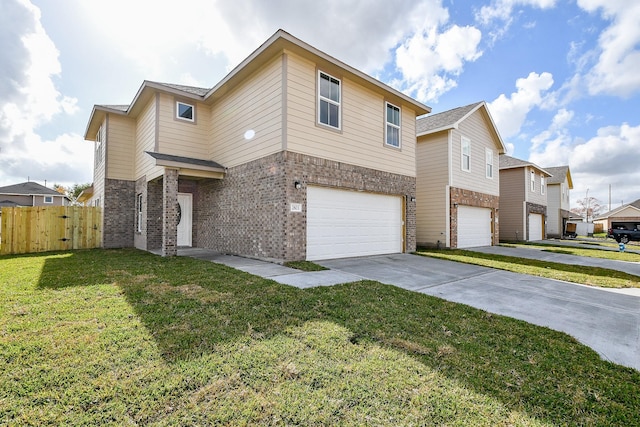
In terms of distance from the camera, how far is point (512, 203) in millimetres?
20266

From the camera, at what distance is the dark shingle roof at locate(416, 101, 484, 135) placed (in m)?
13.6

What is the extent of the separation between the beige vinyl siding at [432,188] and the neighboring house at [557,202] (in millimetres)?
19048

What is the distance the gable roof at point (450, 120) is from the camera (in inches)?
528

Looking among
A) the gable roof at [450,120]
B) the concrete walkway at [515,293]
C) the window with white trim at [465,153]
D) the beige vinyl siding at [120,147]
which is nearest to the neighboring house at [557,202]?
the gable roof at [450,120]

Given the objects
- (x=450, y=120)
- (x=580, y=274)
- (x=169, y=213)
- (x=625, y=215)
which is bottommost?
(x=580, y=274)

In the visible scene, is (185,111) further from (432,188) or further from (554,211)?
(554,211)

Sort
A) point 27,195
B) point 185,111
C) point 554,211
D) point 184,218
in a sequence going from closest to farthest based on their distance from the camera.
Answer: point 185,111, point 184,218, point 554,211, point 27,195

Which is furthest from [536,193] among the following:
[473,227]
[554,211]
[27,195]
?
[27,195]

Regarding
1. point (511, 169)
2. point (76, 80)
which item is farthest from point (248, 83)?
point (511, 169)

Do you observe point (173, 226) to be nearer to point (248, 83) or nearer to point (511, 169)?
point (248, 83)

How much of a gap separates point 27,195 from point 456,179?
153 feet

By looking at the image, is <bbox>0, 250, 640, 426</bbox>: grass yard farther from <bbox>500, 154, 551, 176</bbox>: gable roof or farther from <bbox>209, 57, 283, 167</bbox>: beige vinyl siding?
<bbox>500, 154, 551, 176</bbox>: gable roof

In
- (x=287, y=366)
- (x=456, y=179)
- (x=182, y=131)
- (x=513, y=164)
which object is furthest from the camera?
(x=513, y=164)

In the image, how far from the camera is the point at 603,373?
104 inches
